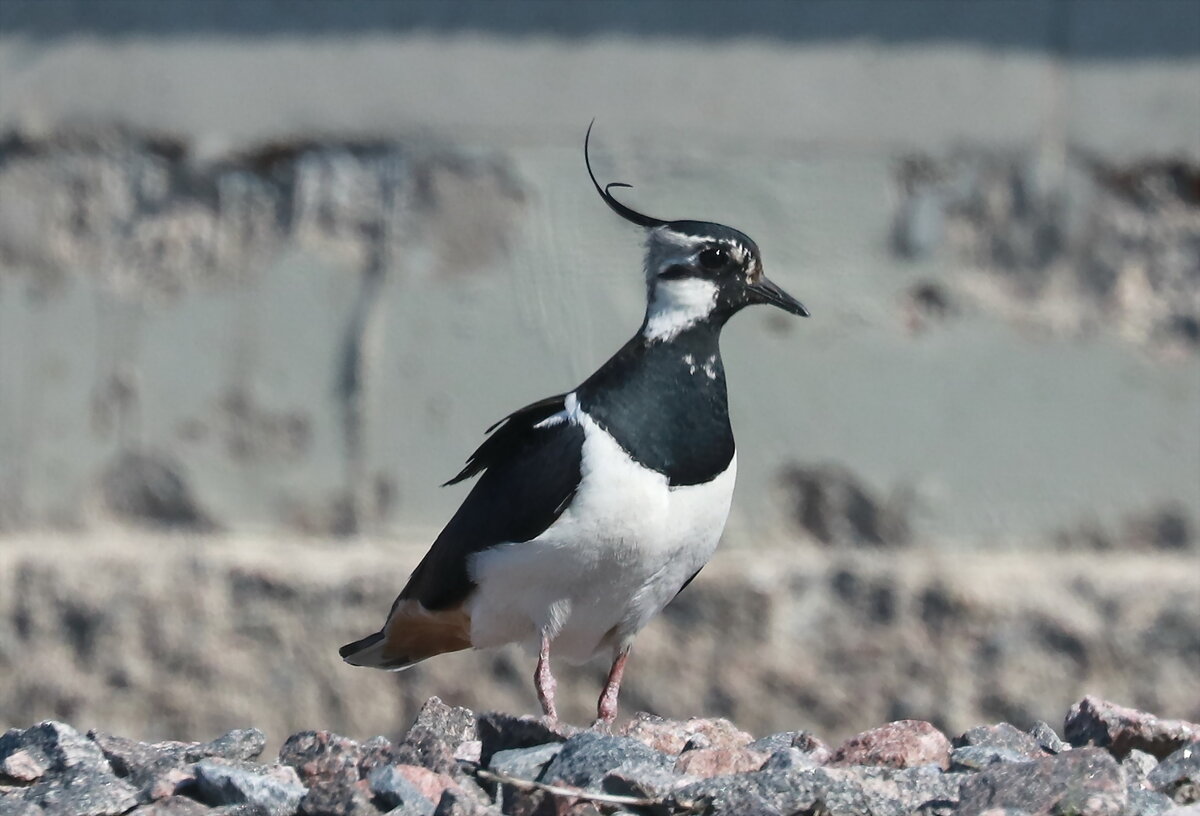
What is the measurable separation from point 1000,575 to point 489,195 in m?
2.00

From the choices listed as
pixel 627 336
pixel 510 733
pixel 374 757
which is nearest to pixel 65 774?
pixel 374 757

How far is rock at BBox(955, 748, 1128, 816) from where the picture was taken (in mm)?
3205

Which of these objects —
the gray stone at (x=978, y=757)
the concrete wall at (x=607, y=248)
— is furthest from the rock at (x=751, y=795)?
the concrete wall at (x=607, y=248)

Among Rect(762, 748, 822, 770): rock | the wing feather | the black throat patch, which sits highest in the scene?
the black throat patch

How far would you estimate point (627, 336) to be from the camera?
6289 millimetres

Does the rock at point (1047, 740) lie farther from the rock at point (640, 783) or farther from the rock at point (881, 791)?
the rock at point (640, 783)

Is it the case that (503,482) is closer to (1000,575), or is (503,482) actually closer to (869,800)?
(869,800)

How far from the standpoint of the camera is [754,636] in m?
6.35

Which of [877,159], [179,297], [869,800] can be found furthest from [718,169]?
[869,800]

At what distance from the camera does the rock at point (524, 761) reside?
347 cm

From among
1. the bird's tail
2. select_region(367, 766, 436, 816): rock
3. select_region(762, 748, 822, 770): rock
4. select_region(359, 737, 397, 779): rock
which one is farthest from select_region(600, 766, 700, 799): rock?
the bird's tail

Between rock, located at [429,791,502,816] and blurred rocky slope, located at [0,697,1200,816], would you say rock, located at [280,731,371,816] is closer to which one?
blurred rocky slope, located at [0,697,1200,816]

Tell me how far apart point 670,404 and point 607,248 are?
2038 millimetres

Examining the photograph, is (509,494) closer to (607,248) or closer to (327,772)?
(327,772)
